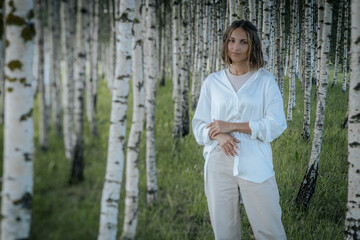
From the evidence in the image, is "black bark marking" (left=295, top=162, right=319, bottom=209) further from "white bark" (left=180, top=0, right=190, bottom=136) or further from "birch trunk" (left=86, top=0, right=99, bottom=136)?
"white bark" (left=180, top=0, right=190, bottom=136)

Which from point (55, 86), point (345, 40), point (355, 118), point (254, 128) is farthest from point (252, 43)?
point (55, 86)

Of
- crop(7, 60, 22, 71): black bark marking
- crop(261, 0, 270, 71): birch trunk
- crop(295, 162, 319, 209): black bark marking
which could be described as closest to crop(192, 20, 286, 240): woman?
crop(295, 162, 319, 209): black bark marking

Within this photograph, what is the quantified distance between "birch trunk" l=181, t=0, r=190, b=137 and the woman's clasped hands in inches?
139

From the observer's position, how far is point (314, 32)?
3168 mm

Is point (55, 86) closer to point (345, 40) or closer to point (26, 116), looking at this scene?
point (26, 116)

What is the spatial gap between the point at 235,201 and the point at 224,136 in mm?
615

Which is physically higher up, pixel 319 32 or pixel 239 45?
pixel 319 32

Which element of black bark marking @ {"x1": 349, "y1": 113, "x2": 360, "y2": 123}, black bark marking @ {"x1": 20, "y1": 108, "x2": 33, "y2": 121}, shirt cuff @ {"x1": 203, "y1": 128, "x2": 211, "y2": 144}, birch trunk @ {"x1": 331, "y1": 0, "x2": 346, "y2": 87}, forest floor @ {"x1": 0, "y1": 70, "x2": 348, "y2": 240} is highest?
birch trunk @ {"x1": 331, "y1": 0, "x2": 346, "y2": 87}

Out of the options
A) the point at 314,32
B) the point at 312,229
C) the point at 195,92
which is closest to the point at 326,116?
the point at 314,32

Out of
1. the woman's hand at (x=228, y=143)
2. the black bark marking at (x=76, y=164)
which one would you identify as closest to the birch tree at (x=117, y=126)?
the black bark marking at (x=76, y=164)

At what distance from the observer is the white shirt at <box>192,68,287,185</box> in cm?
209

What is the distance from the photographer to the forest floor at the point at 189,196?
233 cm

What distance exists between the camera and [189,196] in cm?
392

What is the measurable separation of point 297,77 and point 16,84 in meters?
3.06
